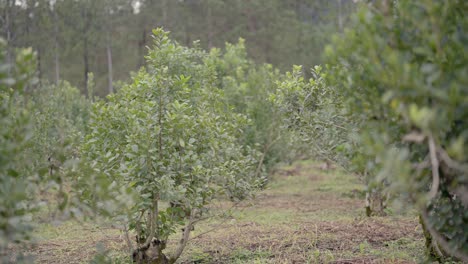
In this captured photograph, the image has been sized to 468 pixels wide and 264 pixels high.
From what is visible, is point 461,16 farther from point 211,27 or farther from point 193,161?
point 211,27

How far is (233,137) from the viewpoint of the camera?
6.93 metres

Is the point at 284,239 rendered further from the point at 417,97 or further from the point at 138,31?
the point at 138,31

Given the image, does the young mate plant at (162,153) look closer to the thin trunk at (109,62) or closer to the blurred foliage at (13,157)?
the blurred foliage at (13,157)


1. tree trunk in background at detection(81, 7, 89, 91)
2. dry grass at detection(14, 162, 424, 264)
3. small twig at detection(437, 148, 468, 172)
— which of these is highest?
tree trunk in background at detection(81, 7, 89, 91)

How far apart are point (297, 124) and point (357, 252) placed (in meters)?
2.06

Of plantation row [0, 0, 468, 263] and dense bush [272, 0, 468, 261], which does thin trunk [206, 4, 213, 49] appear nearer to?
plantation row [0, 0, 468, 263]

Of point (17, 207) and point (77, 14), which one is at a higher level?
point (77, 14)

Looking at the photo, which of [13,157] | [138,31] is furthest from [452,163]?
[138,31]

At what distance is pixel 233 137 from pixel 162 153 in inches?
47.1

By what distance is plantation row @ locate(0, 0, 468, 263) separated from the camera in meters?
3.00

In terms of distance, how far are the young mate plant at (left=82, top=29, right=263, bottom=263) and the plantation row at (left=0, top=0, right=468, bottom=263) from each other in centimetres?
2

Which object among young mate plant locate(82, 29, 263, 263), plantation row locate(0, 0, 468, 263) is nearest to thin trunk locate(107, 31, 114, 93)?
plantation row locate(0, 0, 468, 263)

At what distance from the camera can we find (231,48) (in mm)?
15984

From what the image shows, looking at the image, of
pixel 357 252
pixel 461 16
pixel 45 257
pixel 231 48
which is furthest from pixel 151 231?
pixel 231 48
